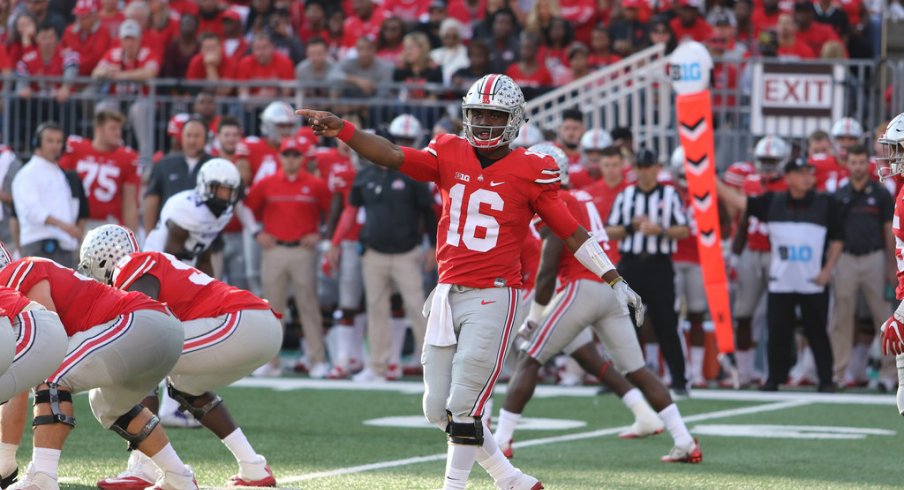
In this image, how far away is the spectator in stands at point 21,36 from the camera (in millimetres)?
16953

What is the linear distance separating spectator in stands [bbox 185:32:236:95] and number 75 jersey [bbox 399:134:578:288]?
9739 millimetres

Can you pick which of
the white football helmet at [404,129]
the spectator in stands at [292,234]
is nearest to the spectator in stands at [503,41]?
the white football helmet at [404,129]

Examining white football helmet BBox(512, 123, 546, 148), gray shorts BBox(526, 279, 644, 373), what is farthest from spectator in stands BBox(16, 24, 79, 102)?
gray shorts BBox(526, 279, 644, 373)

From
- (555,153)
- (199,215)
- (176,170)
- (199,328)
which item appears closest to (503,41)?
Result: (176,170)

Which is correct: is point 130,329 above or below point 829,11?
below

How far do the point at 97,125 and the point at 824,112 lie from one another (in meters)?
6.59

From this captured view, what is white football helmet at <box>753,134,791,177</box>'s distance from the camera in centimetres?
1337

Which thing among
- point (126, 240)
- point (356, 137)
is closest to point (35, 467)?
point (126, 240)

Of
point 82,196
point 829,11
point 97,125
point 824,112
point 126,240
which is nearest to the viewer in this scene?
point 126,240

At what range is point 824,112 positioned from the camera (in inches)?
560

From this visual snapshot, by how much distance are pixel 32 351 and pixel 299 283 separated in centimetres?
764

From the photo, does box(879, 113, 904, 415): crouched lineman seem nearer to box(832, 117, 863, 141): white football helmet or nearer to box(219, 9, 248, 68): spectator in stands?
box(832, 117, 863, 141): white football helmet

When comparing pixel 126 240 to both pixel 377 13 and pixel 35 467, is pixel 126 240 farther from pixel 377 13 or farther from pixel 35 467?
pixel 377 13

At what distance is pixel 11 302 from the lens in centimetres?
571
